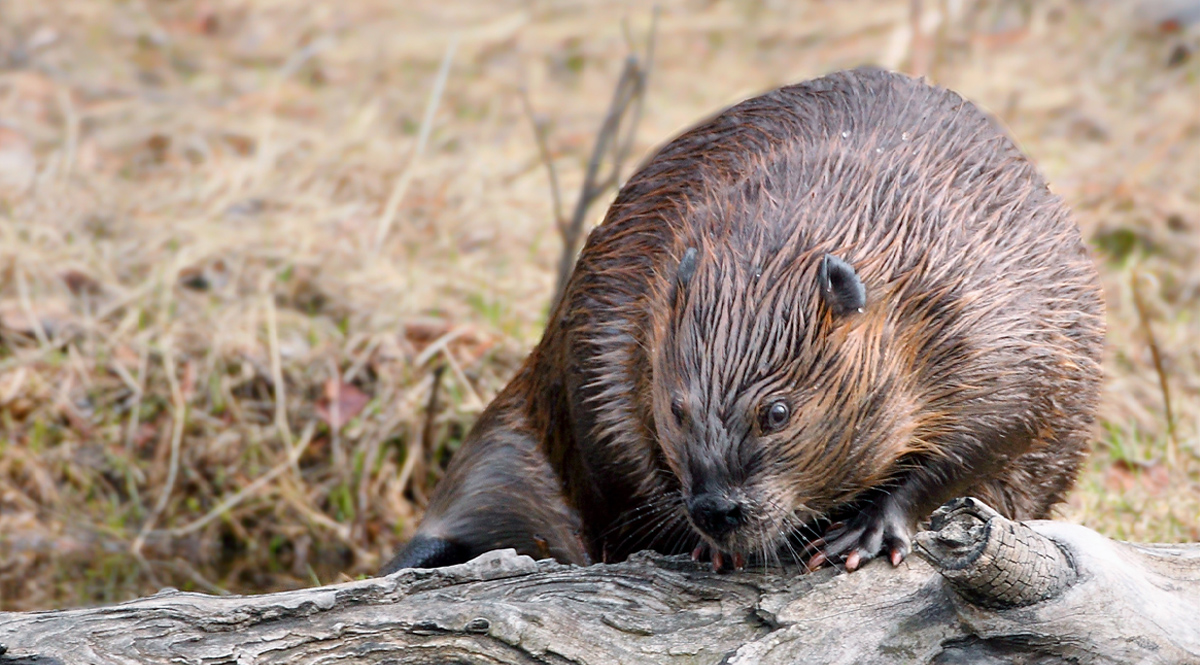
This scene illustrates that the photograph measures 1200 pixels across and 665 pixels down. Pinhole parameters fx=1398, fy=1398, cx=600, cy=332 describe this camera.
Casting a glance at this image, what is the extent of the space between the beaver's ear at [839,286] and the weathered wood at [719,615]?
550 mm

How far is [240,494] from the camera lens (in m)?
5.75

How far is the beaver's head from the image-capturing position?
3.07 metres

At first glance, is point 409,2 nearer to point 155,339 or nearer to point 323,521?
point 155,339

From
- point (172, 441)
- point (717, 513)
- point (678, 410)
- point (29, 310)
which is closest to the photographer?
point (717, 513)

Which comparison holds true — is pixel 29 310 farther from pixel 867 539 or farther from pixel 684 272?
pixel 867 539

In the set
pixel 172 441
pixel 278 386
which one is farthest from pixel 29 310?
pixel 278 386

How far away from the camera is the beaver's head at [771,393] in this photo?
307cm

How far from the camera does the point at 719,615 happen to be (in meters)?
3.21

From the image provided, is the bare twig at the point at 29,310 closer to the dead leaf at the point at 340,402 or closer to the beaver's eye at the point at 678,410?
the dead leaf at the point at 340,402

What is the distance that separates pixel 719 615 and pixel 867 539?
0.39 metres

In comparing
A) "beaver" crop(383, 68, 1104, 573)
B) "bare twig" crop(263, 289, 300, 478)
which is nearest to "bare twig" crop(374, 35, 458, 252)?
"bare twig" crop(263, 289, 300, 478)

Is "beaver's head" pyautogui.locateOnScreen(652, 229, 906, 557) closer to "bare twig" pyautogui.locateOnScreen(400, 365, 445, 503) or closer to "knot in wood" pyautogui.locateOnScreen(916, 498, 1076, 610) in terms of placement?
"knot in wood" pyautogui.locateOnScreen(916, 498, 1076, 610)

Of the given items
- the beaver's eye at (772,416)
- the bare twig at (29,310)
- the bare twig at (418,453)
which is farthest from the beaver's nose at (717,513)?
the bare twig at (29,310)

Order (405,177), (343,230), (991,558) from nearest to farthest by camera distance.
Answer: (991,558), (343,230), (405,177)
